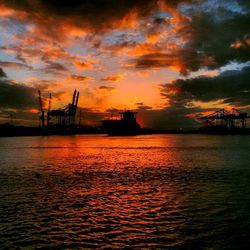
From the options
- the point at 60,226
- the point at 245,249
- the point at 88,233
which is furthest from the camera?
the point at 60,226

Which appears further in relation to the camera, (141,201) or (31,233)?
(141,201)

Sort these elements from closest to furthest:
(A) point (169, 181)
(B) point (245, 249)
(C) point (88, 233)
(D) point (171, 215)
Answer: (B) point (245, 249) → (C) point (88, 233) → (D) point (171, 215) → (A) point (169, 181)

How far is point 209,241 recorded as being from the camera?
12.8 metres

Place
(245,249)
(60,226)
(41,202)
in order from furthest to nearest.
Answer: (41,202) → (60,226) → (245,249)

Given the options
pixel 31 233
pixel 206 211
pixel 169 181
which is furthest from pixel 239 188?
pixel 31 233

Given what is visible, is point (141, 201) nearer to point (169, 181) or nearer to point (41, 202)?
point (41, 202)

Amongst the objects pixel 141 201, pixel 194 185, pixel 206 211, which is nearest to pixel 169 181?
pixel 194 185

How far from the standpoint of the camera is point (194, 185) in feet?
87.9

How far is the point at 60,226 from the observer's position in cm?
1512

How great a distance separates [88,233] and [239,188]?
15.2 m

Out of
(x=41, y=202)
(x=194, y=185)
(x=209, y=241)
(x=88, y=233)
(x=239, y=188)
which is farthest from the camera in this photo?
(x=194, y=185)

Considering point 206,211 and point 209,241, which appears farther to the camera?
point 206,211

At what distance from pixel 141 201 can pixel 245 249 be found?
30.1 ft

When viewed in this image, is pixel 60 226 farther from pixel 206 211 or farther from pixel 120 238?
pixel 206 211
